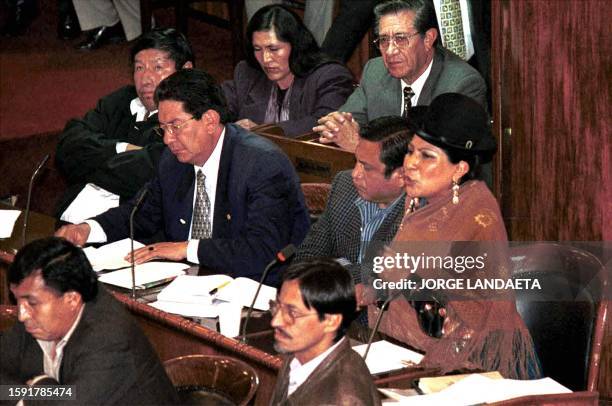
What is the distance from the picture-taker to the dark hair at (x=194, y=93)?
4355 mm

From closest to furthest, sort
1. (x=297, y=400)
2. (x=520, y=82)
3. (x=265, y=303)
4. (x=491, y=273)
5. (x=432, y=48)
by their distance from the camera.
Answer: (x=297, y=400), (x=491, y=273), (x=265, y=303), (x=520, y=82), (x=432, y=48)

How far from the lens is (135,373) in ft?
9.53

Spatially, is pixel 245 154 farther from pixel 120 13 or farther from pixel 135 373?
pixel 120 13

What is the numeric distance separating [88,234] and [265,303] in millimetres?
1017

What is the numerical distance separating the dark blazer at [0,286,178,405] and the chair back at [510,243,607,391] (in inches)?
43.0

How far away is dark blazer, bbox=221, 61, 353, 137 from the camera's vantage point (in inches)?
212

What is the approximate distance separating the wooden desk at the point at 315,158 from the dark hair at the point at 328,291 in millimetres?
2055

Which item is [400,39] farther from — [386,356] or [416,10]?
[386,356]

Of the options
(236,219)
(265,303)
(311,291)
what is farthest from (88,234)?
(311,291)

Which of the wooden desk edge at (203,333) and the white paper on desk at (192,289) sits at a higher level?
the white paper on desk at (192,289)

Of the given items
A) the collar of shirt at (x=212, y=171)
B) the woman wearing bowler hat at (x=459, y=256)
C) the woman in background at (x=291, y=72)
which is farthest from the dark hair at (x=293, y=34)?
the woman wearing bowler hat at (x=459, y=256)

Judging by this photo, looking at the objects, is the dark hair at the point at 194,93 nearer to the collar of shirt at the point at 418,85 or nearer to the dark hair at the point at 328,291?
the collar of shirt at the point at 418,85

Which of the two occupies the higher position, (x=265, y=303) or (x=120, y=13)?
(x=120, y=13)

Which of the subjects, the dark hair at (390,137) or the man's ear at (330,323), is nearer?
the man's ear at (330,323)
